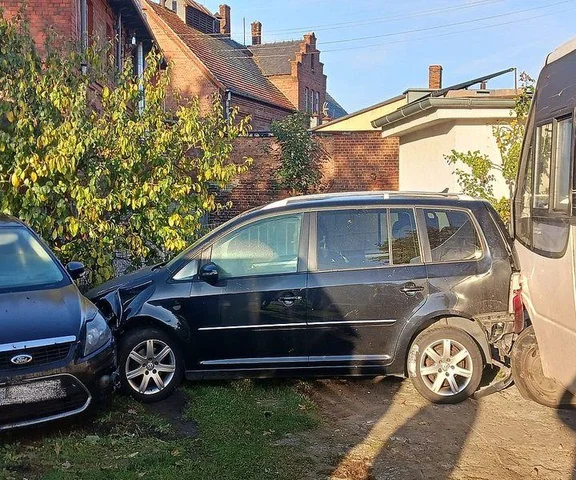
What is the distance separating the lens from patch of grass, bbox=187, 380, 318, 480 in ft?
14.7

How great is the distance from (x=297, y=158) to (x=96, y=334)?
12.8 m

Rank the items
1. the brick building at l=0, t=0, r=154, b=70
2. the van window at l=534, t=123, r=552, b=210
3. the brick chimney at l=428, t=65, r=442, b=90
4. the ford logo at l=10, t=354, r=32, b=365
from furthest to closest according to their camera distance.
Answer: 1. the brick chimney at l=428, t=65, r=442, b=90
2. the brick building at l=0, t=0, r=154, b=70
3. the van window at l=534, t=123, r=552, b=210
4. the ford logo at l=10, t=354, r=32, b=365

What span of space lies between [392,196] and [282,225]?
1.12 m

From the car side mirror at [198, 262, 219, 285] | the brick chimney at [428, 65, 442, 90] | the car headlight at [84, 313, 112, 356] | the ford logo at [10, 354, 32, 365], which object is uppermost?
the brick chimney at [428, 65, 442, 90]

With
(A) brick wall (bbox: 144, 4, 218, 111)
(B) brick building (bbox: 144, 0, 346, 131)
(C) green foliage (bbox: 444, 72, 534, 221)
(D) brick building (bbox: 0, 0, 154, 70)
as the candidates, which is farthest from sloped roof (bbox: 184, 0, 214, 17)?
(C) green foliage (bbox: 444, 72, 534, 221)

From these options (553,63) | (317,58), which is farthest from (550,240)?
(317,58)

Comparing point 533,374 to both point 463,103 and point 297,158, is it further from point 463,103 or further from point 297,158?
point 297,158

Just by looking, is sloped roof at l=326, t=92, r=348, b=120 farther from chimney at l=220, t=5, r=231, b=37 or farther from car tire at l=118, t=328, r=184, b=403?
car tire at l=118, t=328, r=184, b=403

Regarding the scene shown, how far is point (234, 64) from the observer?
121 feet

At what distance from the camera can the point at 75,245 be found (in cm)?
800

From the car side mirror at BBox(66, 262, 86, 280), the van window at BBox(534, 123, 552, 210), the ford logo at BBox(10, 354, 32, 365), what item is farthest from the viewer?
the car side mirror at BBox(66, 262, 86, 280)

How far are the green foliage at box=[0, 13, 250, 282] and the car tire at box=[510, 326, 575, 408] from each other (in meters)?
4.24

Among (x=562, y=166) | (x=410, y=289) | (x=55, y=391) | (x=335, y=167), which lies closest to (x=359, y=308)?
(x=410, y=289)

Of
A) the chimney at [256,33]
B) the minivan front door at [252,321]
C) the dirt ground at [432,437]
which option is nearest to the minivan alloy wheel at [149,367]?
the minivan front door at [252,321]
